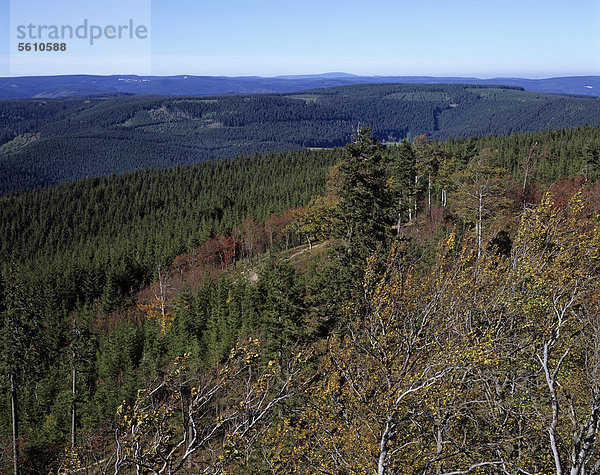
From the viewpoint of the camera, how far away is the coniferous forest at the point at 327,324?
956cm

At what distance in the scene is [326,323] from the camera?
93.3ft

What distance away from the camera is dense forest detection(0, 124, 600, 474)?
9578 millimetres

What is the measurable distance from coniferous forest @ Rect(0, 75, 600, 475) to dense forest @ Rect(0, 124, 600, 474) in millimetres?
164

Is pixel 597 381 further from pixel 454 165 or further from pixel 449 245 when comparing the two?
pixel 454 165

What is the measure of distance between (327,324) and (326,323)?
171mm

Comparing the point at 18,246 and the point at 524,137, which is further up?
the point at 524,137

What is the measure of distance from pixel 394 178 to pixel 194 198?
92.2 metres

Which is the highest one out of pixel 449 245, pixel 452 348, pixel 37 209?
pixel 449 245

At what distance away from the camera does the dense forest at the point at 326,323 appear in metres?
9.58

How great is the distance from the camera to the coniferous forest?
9562 mm

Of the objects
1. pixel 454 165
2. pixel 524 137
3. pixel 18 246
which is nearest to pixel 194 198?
pixel 18 246

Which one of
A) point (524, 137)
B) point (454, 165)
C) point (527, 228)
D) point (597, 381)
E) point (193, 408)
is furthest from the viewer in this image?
point (524, 137)

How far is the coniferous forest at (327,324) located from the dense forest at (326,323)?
164 millimetres

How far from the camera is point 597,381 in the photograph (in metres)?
8.84
